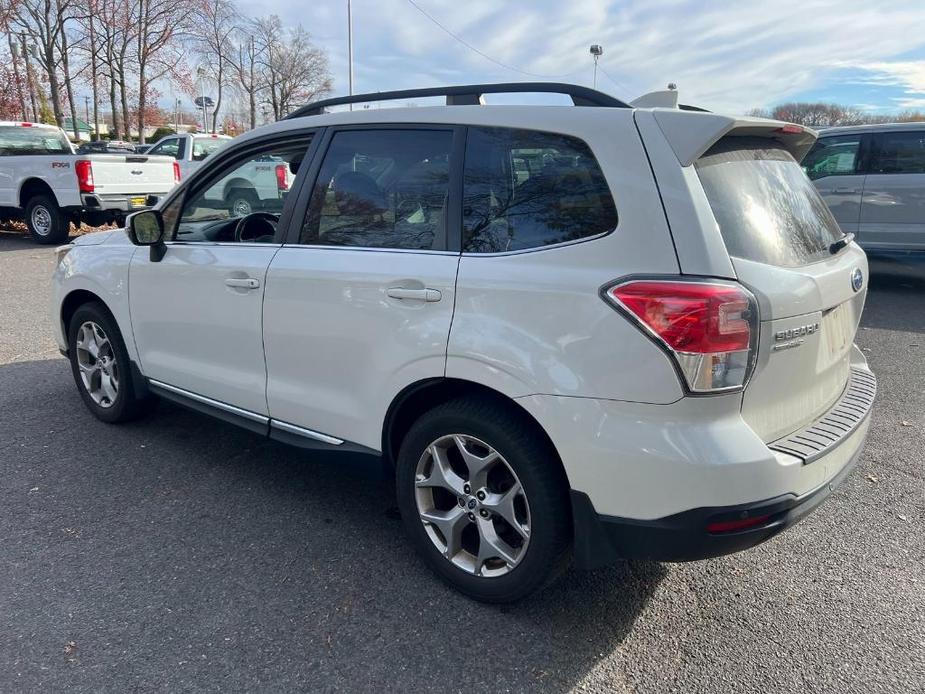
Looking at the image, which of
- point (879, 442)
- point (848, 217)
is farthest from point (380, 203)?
point (848, 217)

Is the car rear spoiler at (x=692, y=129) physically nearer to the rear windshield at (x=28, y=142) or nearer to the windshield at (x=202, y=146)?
the rear windshield at (x=28, y=142)

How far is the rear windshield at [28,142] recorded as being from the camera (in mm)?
12438

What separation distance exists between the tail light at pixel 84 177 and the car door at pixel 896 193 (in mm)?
11484

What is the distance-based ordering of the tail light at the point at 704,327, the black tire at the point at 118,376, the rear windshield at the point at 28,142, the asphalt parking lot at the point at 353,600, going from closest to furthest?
the tail light at the point at 704,327
the asphalt parking lot at the point at 353,600
the black tire at the point at 118,376
the rear windshield at the point at 28,142

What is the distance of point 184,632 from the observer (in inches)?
98.3

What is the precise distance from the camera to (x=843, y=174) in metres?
8.95

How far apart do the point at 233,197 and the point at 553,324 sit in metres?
3.15

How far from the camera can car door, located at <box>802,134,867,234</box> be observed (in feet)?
28.9

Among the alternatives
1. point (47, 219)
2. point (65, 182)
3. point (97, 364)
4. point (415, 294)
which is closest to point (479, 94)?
point (415, 294)

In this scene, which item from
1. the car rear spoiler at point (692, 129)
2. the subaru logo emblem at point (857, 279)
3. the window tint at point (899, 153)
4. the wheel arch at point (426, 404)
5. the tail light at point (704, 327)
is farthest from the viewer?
the window tint at point (899, 153)

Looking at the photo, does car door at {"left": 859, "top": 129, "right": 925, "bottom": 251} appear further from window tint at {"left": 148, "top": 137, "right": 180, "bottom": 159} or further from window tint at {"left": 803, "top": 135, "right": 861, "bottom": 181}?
window tint at {"left": 148, "top": 137, "right": 180, "bottom": 159}

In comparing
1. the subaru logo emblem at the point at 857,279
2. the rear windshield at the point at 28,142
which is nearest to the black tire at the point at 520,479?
the subaru logo emblem at the point at 857,279

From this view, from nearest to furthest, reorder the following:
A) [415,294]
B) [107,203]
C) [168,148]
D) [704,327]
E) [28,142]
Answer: [704,327], [415,294], [107,203], [28,142], [168,148]

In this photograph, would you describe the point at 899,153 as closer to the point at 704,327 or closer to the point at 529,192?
the point at 529,192
